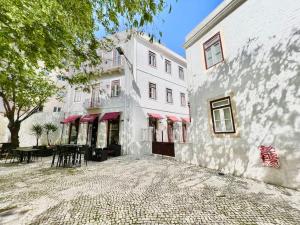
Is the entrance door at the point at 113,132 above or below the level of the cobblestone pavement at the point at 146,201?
above

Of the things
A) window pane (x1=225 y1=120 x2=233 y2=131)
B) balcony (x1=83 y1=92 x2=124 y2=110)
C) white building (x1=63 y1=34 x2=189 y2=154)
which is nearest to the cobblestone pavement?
window pane (x1=225 y1=120 x2=233 y2=131)

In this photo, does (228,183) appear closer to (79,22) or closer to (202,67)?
(202,67)

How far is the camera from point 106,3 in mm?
3711

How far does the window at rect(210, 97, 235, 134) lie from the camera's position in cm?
657

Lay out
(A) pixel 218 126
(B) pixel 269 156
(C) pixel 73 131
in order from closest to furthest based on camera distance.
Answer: (B) pixel 269 156
(A) pixel 218 126
(C) pixel 73 131

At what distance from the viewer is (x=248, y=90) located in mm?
5801

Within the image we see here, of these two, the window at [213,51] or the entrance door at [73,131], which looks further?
the entrance door at [73,131]

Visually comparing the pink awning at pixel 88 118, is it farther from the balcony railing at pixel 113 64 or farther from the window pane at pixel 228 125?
the window pane at pixel 228 125

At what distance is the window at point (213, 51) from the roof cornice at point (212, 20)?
2.12 feet

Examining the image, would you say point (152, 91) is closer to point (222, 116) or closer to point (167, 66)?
point (167, 66)

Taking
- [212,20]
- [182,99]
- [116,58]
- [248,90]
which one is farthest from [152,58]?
[248,90]

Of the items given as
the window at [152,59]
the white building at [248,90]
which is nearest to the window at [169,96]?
the window at [152,59]

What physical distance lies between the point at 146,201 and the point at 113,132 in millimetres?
10436

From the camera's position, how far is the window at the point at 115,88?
14.0m
